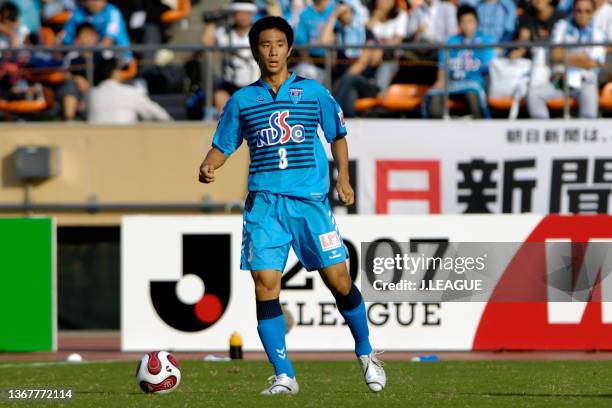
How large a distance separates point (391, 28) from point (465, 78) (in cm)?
176

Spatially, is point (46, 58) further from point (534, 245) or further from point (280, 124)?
point (280, 124)

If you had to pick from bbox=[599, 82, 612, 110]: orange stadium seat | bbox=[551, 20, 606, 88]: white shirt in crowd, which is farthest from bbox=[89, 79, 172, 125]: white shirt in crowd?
bbox=[599, 82, 612, 110]: orange stadium seat

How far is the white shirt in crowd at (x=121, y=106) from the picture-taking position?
1786 centimetres

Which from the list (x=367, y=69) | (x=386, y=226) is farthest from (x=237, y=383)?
(x=367, y=69)

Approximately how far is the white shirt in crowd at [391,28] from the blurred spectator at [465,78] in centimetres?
120

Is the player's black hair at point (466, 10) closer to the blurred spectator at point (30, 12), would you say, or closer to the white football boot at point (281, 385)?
the blurred spectator at point (30, 12)

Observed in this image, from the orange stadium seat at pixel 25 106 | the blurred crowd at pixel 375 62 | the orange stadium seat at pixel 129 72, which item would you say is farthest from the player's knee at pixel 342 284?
the orange stadium seat at pixel 25 106

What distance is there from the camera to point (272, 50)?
8695 millimetres

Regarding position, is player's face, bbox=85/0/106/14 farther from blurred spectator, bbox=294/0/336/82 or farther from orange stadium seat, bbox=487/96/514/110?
orange stadium seat, bbox=487/96/514/110

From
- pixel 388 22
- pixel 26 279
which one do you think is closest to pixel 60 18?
pixel 388 22

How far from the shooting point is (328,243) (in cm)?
880

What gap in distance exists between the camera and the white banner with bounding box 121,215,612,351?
589 inches

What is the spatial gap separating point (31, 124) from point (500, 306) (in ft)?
22.3

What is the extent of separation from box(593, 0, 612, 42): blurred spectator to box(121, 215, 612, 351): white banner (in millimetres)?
3382
